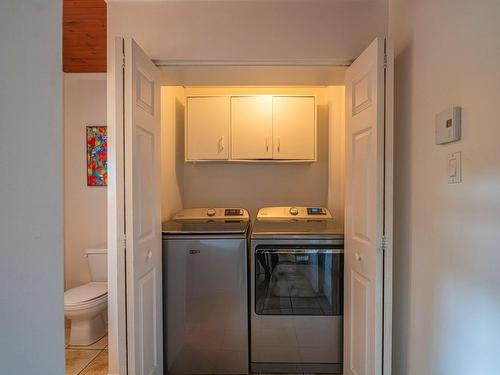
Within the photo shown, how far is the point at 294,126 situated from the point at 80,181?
2.10 m

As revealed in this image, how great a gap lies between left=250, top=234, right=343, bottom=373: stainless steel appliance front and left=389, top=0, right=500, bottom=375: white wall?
0.46 m

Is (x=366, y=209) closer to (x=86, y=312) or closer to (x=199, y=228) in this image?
(x=199, y=228)

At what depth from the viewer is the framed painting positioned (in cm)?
280

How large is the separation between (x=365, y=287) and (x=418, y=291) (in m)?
0.26

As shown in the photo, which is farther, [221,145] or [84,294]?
[221,145]

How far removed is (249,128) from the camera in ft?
8.65

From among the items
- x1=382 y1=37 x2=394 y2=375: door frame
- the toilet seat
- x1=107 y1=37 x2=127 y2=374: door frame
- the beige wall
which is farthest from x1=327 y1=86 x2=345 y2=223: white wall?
the toilet seat

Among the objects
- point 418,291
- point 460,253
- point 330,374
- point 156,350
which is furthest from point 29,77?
point 330,374

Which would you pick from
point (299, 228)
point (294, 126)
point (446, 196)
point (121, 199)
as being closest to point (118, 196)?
point (121, 199)

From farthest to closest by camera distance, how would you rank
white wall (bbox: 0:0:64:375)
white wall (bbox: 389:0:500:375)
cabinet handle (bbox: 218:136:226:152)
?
cabinet handle (bbox: 218:136:226:152) < white wall (bbox: 389:0:500:375) < white wall (bbox: 0:0:64:375)

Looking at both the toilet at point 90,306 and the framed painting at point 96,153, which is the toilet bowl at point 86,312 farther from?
the framed painting at point 96,153

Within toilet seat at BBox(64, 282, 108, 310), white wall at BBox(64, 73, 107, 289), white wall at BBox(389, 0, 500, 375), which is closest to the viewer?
white wall at BBox(389, 0, 500, 375)

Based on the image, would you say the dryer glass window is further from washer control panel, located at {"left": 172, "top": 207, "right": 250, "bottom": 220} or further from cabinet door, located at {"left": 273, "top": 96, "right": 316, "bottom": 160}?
cabinet door, located at {"left": 273, "top": 96, "right": 316, "bottom": 160}

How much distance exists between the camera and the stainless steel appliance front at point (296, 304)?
1.96 metres
